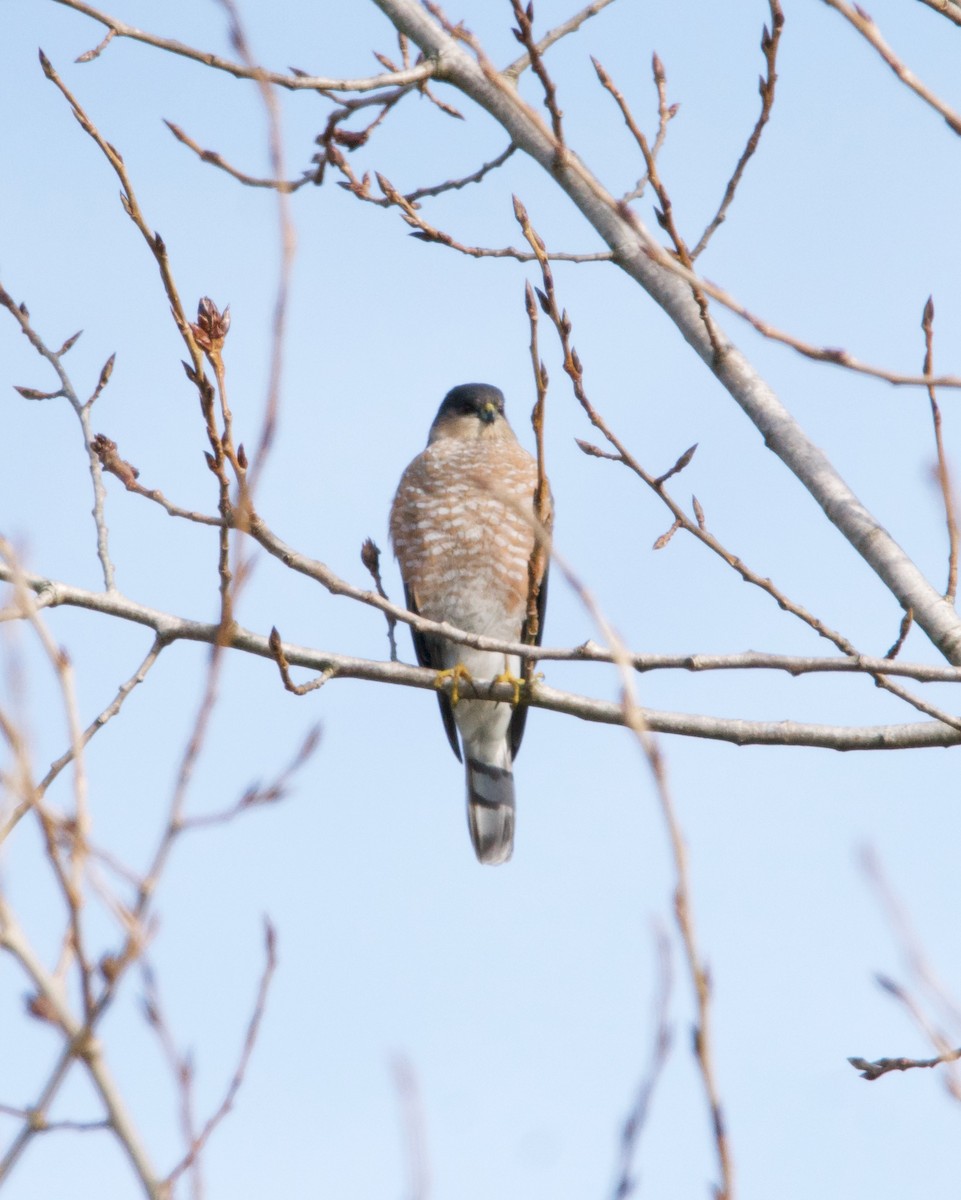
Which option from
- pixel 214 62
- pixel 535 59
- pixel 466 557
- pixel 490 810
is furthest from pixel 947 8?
pixel 490 810

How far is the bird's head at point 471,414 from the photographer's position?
7.92 metres

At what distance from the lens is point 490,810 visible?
23.5 feet

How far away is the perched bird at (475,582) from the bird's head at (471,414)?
346 mm

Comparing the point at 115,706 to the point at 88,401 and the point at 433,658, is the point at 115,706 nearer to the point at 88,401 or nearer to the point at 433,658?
the point at 88,401

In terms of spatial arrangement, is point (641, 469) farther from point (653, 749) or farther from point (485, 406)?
point (485, 406)

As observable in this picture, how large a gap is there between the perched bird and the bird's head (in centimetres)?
35

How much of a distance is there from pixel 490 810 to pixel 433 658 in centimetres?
76

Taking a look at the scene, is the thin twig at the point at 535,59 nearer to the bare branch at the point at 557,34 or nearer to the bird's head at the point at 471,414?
the bare branch at the point at 557,34

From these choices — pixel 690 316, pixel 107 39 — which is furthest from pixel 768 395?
pixel 107 39

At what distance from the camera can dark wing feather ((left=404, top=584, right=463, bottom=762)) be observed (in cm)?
706

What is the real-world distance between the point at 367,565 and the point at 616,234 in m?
1.29

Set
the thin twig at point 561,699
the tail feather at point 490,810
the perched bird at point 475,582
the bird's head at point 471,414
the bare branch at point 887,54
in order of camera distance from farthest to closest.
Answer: the bird's head at point 471,414 → the tail feather at point 490,810 → the perched bird at point 475,582 → the thin twig at point 561,699 → the bare branch at point 887,54

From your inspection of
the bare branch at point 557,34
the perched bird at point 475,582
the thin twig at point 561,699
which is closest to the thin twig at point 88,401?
the thin twig at point 561,699

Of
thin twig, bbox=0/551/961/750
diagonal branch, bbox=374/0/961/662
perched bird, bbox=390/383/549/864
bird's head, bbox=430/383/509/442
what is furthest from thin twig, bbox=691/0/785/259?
bird's head, bbox=430/383/509/442
